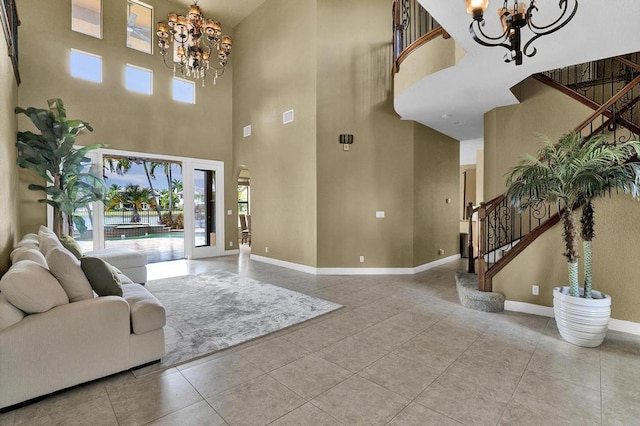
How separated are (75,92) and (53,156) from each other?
2028 millimetres

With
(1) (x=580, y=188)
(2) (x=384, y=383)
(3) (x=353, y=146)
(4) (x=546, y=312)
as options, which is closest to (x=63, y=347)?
(2) (x=384, y=383)

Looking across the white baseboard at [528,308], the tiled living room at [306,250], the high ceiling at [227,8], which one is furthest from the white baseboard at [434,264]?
the high ceiling at [227,8]

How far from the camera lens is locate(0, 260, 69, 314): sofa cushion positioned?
2.08 metres

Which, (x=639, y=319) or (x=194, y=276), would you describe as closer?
(x=639, y=319)

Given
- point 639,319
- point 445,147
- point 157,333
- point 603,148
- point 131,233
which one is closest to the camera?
point 157,333

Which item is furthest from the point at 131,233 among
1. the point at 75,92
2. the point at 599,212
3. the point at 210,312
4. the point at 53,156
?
the point at 599,212

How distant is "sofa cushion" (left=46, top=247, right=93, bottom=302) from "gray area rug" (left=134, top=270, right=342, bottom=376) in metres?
0.80

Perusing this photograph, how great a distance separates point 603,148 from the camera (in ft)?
9.59

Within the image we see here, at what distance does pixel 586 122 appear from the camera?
11.7 ft

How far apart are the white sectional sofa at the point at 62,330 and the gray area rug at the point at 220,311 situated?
29 centimetres

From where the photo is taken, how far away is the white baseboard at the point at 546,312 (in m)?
3.34

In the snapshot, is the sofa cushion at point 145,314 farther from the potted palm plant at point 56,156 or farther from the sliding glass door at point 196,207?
the sliding glass door at point 196,207

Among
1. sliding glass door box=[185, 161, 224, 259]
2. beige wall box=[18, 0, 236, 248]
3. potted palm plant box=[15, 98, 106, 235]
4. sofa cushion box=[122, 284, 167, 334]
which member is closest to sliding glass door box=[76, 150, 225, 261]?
sliding glass door box=[185, 161, 224, 259]

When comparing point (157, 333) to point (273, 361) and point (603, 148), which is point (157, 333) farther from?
point (603, 148)
